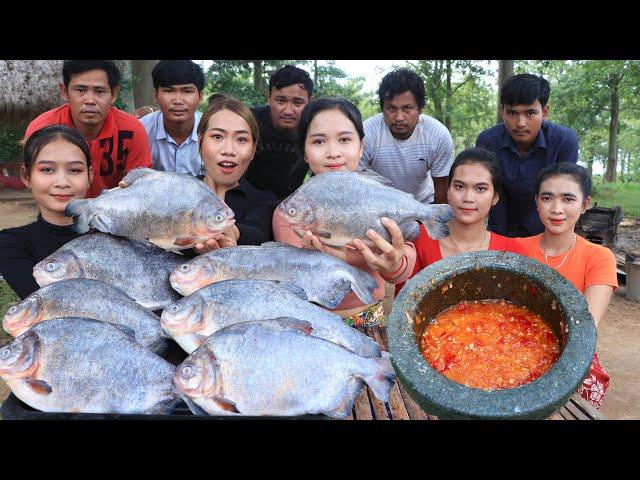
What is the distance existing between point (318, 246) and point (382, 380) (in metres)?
0.51

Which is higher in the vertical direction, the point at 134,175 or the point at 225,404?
the point at 134,175

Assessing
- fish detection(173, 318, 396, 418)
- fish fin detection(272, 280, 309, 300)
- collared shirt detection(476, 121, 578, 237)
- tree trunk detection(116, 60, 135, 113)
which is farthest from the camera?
tree trunk detection(116, 60, 135, 113)

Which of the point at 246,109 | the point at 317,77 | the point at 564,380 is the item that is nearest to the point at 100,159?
the point at 246,109

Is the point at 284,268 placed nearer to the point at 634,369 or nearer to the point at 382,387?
the point at 382,387

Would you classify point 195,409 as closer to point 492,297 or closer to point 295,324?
point 295,324

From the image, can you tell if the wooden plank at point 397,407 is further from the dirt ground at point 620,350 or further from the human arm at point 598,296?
the dirt ground at point 620,350

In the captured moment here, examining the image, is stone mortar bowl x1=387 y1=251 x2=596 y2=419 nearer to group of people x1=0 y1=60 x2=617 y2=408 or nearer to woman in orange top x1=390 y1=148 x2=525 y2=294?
group of people x1=0 y1=60 x2=617 y2=408

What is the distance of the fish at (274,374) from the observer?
133 cm

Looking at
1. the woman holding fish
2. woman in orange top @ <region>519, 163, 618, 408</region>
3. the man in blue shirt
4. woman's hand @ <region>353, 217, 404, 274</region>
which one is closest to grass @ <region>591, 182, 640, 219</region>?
the man in blue shirt

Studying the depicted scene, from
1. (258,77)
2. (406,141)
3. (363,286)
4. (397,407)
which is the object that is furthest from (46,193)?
(258,77)

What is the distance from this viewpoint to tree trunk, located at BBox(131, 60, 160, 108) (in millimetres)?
5977

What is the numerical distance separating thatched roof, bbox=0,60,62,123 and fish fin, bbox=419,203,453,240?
4.52 metres

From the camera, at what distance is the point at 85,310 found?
155 centimetres

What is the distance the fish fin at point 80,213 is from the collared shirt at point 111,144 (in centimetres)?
83
